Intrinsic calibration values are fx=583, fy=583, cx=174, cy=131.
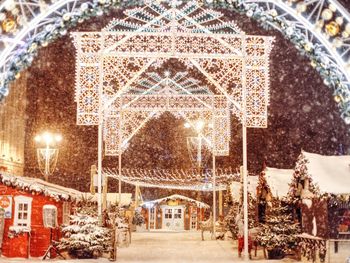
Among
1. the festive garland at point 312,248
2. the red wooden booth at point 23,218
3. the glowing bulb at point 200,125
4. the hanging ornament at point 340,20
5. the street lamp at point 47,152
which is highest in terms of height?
the hanging ornament at point 340,20

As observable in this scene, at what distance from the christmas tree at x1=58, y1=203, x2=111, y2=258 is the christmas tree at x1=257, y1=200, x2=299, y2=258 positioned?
508 cm

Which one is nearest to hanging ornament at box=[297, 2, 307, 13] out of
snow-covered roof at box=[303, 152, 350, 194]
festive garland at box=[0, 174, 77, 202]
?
snow-covered roof at box=[303, 152, 350, 194]

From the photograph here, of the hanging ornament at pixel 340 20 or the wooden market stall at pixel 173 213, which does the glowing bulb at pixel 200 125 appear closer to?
the hanging ornament at pixel 340 20

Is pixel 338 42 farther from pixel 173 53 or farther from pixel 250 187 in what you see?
pixel 250 187

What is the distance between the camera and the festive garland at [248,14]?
13.7 meters

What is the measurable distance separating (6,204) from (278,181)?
973cm

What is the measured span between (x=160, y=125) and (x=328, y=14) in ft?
137

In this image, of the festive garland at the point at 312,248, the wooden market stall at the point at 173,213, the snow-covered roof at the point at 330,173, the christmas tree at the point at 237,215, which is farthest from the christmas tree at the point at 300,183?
the wooden market stall at the point at 173,213

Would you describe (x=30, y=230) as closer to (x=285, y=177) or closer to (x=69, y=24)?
(x=69, y=24)

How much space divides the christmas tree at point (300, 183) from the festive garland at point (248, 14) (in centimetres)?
380

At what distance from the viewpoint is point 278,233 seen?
18844mm

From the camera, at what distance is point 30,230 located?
18.8 meters

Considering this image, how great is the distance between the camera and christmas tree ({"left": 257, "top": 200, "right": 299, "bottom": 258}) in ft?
61.2

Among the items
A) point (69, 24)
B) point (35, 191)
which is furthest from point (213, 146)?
point (69, 24)
